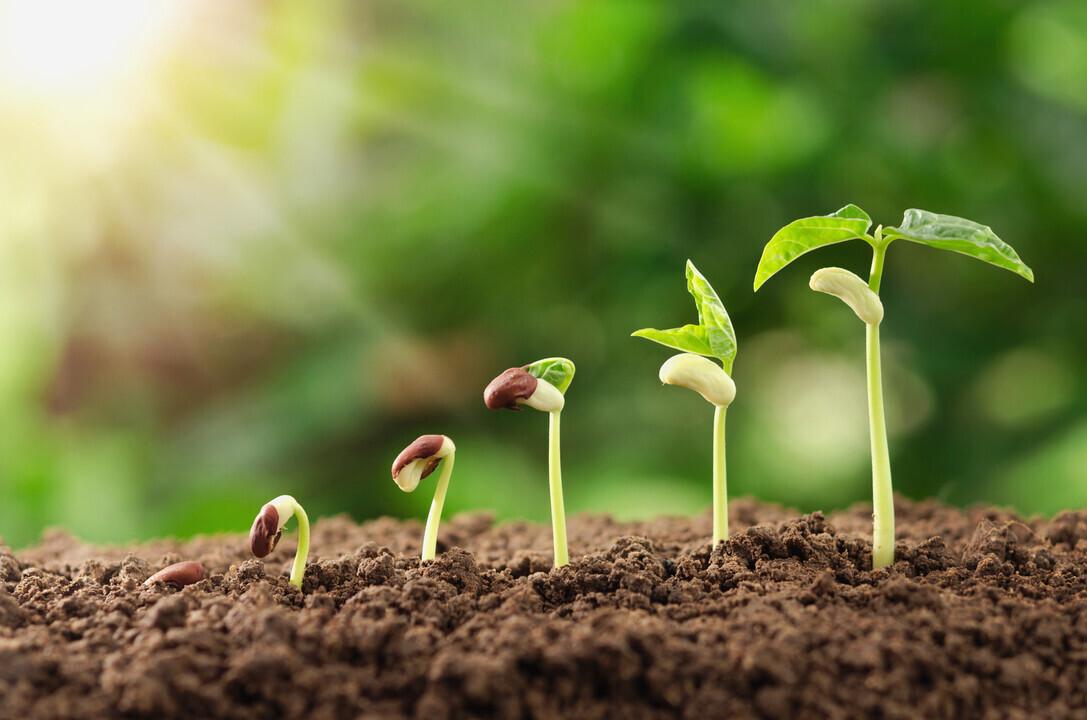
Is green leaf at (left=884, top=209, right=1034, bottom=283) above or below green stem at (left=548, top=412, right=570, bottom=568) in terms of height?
above

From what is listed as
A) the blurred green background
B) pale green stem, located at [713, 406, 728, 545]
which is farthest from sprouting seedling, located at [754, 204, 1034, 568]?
the blurred green background

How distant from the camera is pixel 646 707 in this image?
79cm

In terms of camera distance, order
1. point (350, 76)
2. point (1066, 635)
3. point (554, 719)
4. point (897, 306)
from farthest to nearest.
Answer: point (350, 76) → point (897, 306) → point (1066, 635) → point (554, 719)

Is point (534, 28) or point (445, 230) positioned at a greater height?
point (534, 28)

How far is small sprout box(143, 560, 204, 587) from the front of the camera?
3.46 ft

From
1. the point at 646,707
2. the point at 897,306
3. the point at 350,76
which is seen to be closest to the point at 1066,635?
the point at 646,707

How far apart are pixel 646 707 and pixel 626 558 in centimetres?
31

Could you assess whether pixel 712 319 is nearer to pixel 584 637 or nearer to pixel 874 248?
pixel 874 248

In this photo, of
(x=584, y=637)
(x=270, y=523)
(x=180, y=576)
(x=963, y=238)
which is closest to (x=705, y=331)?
(x=963, y=238)

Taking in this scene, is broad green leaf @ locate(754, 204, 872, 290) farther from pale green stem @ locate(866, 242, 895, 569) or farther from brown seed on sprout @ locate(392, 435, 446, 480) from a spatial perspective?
brown seed on sprout @ locate(392, 435, 446, 480)

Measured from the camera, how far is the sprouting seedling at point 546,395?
3.25ft

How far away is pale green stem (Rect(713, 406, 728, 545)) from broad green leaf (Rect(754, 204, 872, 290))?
159 mm

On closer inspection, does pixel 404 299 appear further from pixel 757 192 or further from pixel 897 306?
pixel 897 306

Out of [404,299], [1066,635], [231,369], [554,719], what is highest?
[404,299]
